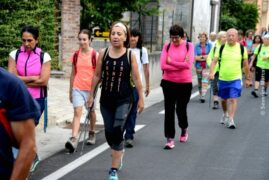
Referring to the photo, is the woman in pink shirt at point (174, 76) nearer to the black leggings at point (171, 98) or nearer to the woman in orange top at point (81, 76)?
the black leggings at point (171, 98)

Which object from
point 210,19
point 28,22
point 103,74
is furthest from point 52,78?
point 210,19

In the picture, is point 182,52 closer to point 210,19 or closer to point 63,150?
point 63,150

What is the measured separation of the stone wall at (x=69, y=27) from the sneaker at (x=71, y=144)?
9167 mm

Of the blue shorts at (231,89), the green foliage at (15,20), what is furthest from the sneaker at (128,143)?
the green foliage at (15,20)

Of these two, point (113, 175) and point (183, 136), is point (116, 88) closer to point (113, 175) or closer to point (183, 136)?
point (113, 175)

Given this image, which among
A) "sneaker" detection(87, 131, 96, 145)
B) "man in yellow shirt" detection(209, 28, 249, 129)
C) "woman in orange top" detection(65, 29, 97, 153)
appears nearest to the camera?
"woman in orange top" detection(65, 29, 97, 153)

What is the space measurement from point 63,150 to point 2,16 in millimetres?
3534

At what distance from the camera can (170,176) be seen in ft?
21.9

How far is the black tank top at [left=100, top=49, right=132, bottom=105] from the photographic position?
6.38 meters

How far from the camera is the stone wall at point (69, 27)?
16594mm

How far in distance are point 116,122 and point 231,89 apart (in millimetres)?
4387

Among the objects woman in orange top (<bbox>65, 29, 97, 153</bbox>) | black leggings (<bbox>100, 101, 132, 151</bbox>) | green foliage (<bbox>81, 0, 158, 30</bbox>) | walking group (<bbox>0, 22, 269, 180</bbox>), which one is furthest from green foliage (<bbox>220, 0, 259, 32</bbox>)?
black leggings (<bbox>100, 101, 132, 151</bbox>)

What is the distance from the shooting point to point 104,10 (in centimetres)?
1808

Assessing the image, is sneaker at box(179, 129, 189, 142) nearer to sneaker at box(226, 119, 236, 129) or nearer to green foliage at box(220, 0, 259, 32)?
sneaker at box(226, 119, 236, 129)
